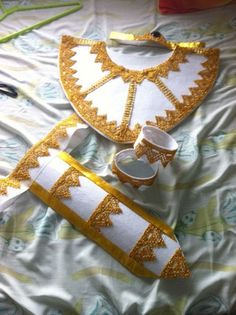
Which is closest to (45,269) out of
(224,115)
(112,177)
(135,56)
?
(112,177)

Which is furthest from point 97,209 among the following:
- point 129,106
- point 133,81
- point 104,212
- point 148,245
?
point 133,81

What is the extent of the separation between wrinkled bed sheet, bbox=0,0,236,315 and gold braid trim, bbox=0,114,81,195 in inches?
1.3

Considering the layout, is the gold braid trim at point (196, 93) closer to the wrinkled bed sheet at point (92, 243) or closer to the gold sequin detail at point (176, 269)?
the wrinkled bed sheet at point (92, 243)

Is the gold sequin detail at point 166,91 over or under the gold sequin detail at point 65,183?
over

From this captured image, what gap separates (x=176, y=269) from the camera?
753 millimetres

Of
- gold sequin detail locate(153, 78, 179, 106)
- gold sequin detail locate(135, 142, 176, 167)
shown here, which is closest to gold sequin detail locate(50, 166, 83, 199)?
gold sequin detail locate(135, 142, 176, 167)

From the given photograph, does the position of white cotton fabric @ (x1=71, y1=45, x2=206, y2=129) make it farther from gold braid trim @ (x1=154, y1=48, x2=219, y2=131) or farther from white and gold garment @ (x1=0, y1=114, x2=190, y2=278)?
white and gold garment @ (x1=0, y1=114, x2=190, y2=278)

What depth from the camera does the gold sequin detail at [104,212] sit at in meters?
0.81

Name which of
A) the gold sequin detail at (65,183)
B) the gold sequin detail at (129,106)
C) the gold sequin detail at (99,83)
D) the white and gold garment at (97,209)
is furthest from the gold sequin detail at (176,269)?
the gold sequin detail at (99,83)

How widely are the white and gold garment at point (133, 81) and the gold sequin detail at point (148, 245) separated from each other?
0.27 m

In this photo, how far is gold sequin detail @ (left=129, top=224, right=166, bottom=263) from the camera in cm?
77

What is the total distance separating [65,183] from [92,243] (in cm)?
15

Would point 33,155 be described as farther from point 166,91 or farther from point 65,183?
point 166,91

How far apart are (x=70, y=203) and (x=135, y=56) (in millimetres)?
589
